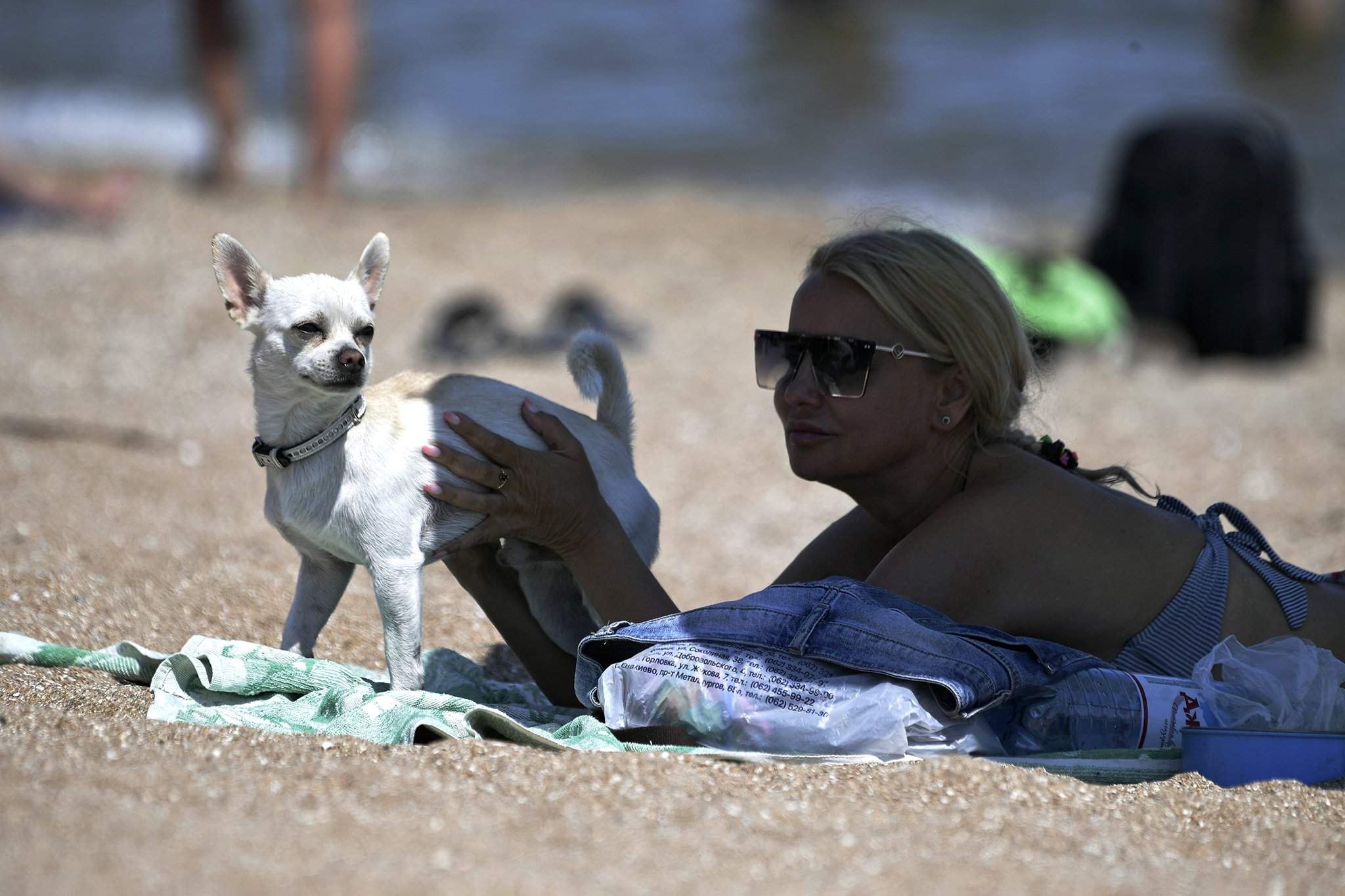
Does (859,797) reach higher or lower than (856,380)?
lower

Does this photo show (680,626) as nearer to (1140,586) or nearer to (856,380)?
(856,380)

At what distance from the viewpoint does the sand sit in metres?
1.93

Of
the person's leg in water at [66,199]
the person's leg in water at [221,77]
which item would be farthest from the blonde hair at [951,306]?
the person's leg in water at [221,77]

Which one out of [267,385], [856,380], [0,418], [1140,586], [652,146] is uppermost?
[652,146]

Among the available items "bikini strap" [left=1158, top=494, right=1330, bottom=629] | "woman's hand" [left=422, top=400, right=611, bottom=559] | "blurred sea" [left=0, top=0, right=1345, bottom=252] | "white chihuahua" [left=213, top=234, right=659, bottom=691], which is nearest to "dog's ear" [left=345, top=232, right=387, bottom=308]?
"white chihuahua" [left=213, top=234, right=659, bottom=691]

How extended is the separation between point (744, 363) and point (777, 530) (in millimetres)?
2072

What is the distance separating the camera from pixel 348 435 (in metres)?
2.64

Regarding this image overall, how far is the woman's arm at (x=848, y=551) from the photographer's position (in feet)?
9.71

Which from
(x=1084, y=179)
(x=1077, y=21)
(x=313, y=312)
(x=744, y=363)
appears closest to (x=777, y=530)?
(x=744, y=363)

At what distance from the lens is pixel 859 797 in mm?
2232

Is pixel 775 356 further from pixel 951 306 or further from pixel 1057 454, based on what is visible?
pixel 1057 454

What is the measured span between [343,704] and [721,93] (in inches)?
570

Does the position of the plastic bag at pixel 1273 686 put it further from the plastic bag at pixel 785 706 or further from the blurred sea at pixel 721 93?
the blurred sea at pixel 721 93

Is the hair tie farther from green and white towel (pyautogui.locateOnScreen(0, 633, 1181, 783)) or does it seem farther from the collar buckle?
the collar buckle
